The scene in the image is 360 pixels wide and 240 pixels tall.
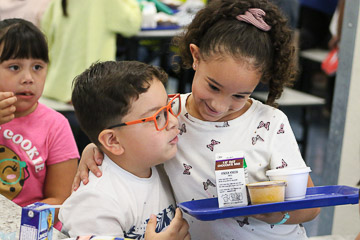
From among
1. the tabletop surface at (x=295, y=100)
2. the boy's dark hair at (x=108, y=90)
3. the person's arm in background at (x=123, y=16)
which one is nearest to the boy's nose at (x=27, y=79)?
the boy's dark hair at (x=108, y=90)

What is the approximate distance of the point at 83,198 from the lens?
1640 mm

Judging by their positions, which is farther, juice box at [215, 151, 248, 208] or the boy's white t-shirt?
the boy's white t-shirt

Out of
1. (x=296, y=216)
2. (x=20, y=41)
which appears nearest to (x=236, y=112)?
(x=296, y=216)

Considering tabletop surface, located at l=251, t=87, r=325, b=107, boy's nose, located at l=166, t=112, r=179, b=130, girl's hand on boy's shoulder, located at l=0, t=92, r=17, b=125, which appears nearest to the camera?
boy's nose, located at l=166, t=112, r=179, b=130

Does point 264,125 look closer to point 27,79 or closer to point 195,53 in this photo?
point 195,53

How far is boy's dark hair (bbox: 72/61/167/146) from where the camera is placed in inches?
65.3

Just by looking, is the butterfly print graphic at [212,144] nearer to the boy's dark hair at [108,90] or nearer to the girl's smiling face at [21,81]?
the boy's dark hair at [108,90]

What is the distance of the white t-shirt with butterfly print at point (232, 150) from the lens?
176cm

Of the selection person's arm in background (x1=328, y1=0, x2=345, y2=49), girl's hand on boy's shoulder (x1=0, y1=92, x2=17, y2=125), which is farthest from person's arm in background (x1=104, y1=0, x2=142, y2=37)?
girl's hand on boy's shoulder (x1=0, y1=92, x2=17, y2=125)

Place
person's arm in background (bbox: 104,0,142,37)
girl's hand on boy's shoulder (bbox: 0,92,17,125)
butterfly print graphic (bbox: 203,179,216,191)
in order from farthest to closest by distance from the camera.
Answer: person's arm in background (bbox: 104,0,142,37)
girl's hand on boy's shoulder (bbox: 0,92,17,125)
butterfly print graphic (bbox: 203,179,216,191)

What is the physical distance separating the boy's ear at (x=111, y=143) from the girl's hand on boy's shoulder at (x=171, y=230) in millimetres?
218

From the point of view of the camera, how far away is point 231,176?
1.49 m

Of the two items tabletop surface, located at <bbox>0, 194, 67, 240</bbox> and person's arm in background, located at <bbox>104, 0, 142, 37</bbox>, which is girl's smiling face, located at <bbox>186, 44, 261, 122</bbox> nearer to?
Answer: tabletop surface, located at <bbox>0, 194, 67, 240</bbox>

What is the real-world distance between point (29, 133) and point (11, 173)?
164 mm
